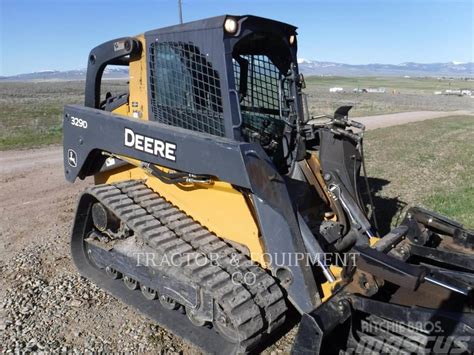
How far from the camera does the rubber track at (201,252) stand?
3400mm

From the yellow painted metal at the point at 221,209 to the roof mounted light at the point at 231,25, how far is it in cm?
127

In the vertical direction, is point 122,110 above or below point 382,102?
above

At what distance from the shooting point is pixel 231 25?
3.67 metres

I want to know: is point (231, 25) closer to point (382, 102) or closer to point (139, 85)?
point (139, 85)

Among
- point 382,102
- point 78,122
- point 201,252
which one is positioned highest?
point 78,122

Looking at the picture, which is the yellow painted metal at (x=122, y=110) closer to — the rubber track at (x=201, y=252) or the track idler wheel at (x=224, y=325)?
the rubber track at (x=201, y=252)

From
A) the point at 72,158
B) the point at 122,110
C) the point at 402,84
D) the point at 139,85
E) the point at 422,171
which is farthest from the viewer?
the point at 402,84

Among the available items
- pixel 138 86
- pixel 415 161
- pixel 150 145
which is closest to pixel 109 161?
pixel 138 86

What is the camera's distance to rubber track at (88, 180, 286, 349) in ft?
11.2

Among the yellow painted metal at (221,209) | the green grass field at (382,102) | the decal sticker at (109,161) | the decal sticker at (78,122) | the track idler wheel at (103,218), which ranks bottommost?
the green grass field at (382,102)

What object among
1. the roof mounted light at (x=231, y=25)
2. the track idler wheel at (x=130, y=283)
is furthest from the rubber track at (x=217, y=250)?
the roof mounted light at (x=231, y=25)

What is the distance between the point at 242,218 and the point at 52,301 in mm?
2395

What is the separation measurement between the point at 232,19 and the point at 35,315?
11.3ft

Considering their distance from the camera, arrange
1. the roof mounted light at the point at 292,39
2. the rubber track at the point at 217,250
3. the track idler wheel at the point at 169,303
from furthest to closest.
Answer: the roof mounted light at the point at 292,39
the track idler wheel at the point at 169,303
the rubber track at the point at 217,250
